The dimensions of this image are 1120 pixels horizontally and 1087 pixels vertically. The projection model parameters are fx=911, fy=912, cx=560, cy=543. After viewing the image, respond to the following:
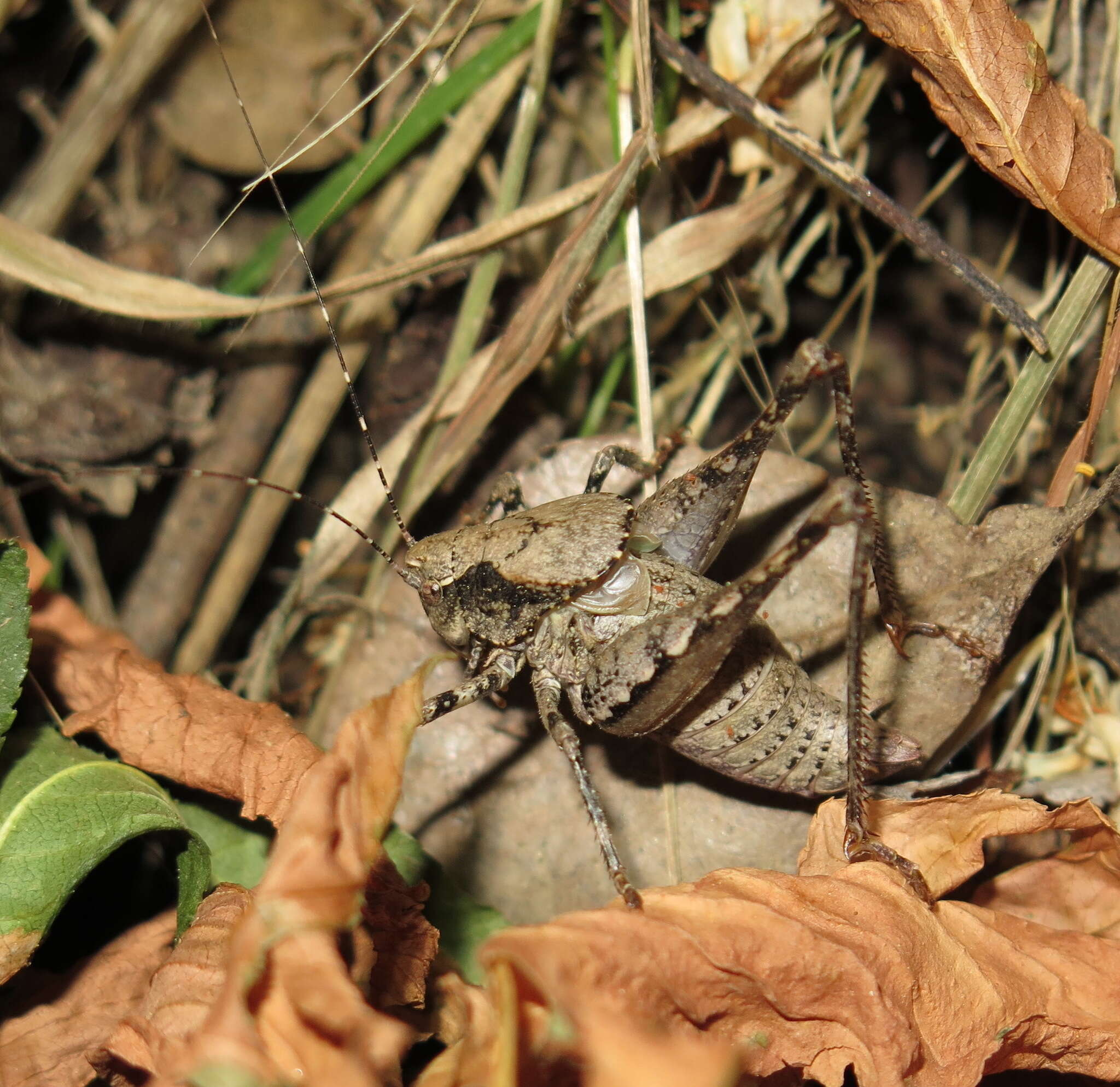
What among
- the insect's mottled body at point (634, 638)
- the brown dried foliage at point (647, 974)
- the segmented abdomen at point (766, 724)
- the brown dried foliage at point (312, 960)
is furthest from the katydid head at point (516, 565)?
the brown dried foliage at point (312, 960)

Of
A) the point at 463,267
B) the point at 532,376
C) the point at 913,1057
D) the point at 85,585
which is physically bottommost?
the point at 85,585

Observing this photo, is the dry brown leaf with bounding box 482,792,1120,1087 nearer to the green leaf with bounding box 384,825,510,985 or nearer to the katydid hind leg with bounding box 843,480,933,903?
the katydid hind leg with bounding box 843,480,933,903

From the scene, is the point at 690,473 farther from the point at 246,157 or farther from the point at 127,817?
the point at 246,157

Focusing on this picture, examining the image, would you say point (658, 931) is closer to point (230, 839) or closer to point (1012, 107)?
point (230, 839)

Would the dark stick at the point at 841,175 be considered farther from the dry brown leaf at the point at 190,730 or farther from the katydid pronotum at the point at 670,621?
the dry brown leaf at the point at 190,730

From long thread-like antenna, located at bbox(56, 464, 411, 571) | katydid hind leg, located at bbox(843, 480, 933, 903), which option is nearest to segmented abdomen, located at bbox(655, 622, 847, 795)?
katydid hind leg, located at bbox(843, 480, 933, 903)

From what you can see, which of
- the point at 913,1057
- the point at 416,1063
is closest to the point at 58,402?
the point at 416,1063
